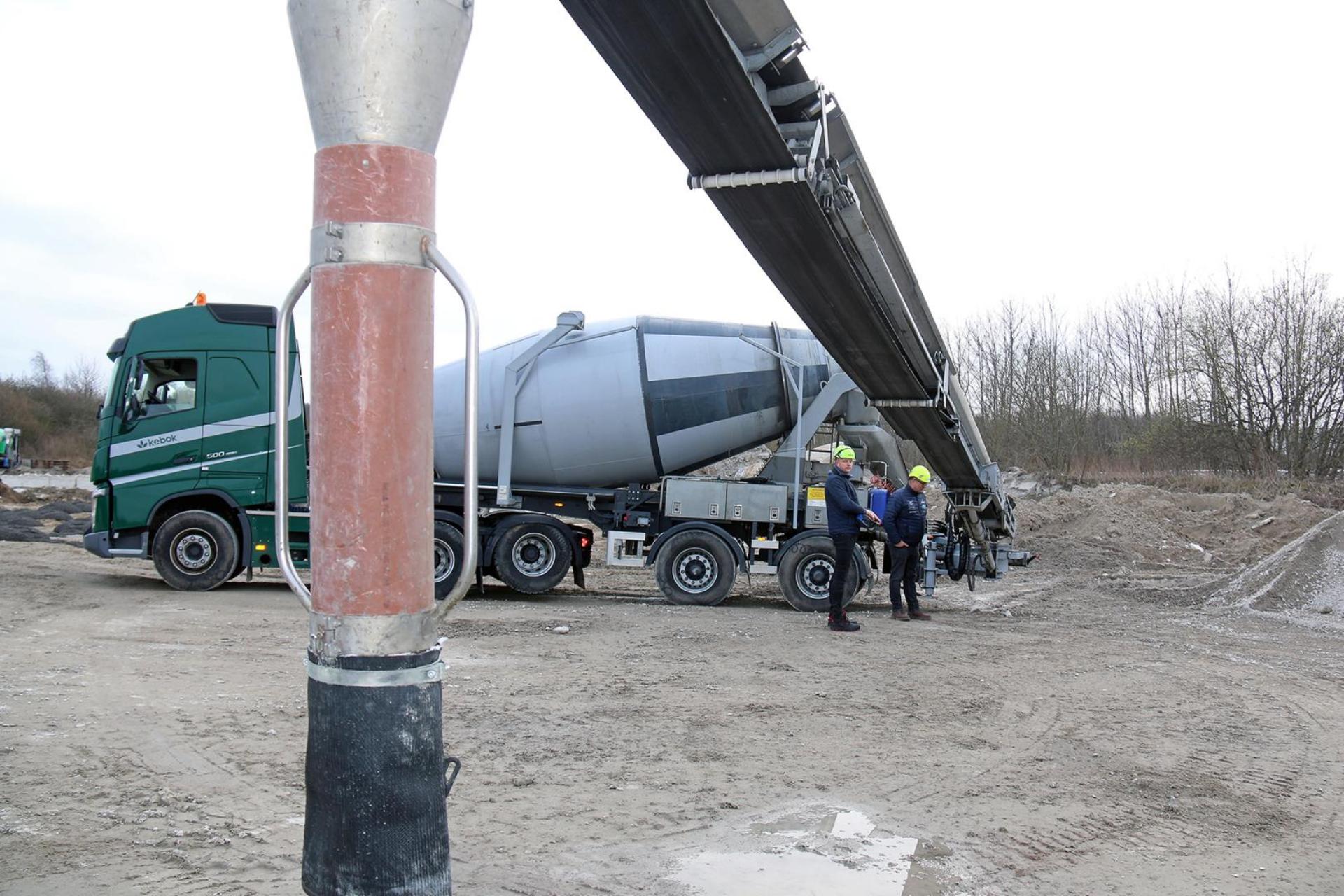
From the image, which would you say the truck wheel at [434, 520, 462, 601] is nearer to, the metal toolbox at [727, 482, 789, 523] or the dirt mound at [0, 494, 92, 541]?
the metal toolbox at [727, 482, 789, 523]

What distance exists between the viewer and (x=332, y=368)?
229 centimetres

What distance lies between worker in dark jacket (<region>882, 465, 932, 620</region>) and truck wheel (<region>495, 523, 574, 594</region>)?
12.8 ft

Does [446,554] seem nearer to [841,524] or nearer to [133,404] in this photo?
[133,404]

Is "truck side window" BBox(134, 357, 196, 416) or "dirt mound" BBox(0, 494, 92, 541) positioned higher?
"truck side window" BBox(134, 357, 196, 416)

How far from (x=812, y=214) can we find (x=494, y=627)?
5337 mm

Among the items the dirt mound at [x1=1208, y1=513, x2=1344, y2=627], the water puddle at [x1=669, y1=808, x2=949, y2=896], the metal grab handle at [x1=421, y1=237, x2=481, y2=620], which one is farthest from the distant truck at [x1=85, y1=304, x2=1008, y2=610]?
the metal grab handle at [x1=421, y1=237, x2=481, y2=620]

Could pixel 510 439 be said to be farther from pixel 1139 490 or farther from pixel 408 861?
pixel 1139 490

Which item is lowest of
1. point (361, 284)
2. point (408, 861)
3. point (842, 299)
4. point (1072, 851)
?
point (1072, 851)

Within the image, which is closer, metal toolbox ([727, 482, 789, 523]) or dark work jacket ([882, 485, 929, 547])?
dark work jacket ([882, 485, 929, 547])

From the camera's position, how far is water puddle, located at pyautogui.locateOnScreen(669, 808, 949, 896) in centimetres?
408

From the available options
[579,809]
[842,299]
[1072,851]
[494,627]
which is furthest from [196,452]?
[1072,851]

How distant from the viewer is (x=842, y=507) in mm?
10969

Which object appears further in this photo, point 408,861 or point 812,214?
point 812,214

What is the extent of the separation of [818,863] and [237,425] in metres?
10.4
